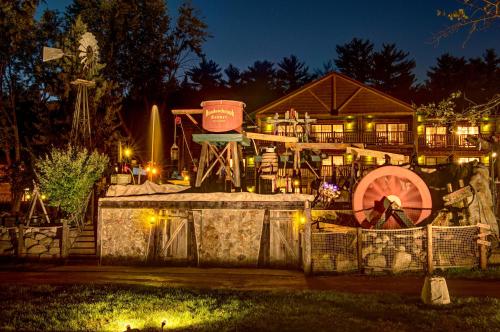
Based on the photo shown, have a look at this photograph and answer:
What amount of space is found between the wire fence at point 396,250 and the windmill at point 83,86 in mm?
12665

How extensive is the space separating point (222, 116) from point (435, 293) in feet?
37.6

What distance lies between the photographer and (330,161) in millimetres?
39281

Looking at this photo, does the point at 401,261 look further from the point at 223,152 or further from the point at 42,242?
the point at 42,242

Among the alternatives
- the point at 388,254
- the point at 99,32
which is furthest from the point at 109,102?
the point at 388,254

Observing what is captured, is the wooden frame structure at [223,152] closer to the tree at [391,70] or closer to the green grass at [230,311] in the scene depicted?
the green grass at [230,311]

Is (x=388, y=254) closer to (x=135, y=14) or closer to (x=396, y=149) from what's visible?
(x=396, y=149)

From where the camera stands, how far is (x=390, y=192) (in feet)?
63.1

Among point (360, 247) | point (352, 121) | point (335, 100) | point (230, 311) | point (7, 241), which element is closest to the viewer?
point (230, 311)

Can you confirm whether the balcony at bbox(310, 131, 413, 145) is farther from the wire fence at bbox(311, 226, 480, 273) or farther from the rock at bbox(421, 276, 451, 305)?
the rock at bbox(421, 276, 451, 305)

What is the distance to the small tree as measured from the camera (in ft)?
62.7

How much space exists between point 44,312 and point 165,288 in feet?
10.3

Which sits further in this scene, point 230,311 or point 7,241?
point 7,241

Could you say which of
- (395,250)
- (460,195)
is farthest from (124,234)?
(460,195)

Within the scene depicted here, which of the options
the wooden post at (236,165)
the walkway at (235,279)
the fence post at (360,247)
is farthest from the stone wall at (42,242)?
the fence post at (360,247)
